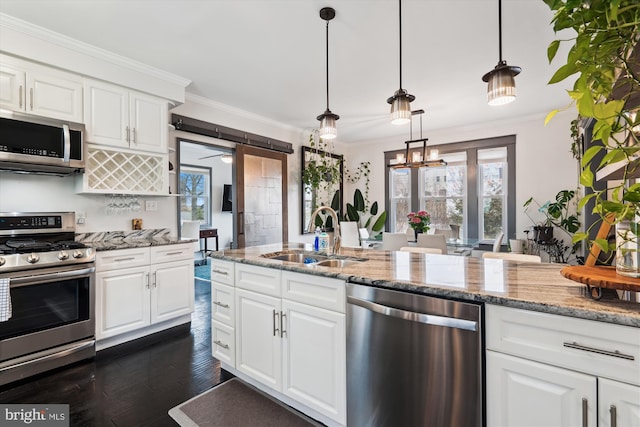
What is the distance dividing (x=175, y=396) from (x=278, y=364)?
826 millimetres

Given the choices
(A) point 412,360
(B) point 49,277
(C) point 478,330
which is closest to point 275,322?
(A) point 412,360

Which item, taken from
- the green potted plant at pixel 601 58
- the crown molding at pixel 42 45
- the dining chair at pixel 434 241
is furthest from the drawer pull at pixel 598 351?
the crown molding at pixel 42 45

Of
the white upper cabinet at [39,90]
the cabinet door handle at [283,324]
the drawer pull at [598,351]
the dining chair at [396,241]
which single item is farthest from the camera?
the dining chair at [396,241]

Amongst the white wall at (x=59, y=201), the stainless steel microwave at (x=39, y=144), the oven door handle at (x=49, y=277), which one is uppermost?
the stainless steel microwave at (x=39, y=144)

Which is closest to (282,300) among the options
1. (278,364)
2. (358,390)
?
(278,364)

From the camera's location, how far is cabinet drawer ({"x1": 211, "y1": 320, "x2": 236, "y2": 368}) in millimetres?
2243

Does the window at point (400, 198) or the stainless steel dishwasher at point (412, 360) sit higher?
the window at point (400, 198)

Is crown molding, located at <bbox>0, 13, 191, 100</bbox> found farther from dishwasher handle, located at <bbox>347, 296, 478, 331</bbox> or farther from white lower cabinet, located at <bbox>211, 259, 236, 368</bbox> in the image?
dishwasher handle, located at <bbox>347, 296, 478, 331</bbox>

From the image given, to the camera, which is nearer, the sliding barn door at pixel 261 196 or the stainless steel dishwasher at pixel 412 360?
the stainless steel dishwasher at pixel 412 360

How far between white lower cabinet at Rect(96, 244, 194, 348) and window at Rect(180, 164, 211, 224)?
14.6 feet

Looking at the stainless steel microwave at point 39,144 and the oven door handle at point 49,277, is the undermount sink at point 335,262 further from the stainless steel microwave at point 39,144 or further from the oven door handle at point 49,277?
the stainless steel microwave at point 39,144

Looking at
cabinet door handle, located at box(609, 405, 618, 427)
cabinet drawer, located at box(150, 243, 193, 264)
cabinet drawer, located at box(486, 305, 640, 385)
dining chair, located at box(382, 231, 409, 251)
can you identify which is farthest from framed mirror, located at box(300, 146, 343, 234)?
cabinet door handle, located at box(609, 405, 618, 427)

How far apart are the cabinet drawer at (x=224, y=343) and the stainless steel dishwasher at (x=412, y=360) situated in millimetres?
990

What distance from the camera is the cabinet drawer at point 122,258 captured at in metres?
2.75
